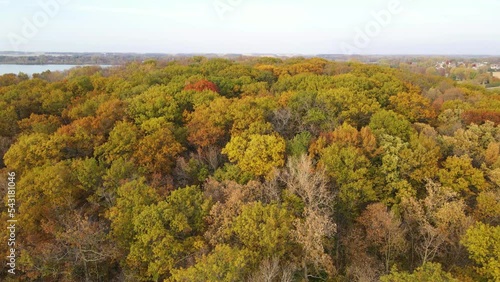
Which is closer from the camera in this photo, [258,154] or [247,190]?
[247,190]

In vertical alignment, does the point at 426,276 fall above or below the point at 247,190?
below

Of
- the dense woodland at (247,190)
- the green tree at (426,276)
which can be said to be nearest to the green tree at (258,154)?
the dense woodland at (247,190)

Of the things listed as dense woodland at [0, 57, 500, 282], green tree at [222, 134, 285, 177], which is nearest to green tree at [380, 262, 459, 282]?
dense woodland at [0, 57, 500, 282]

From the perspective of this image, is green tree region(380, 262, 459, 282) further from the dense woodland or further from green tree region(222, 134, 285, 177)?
green tree region(222, 134, 285, 177)

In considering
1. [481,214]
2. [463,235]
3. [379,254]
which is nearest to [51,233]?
[379,254]

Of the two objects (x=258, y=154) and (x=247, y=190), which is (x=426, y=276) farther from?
(x=258, y=154)

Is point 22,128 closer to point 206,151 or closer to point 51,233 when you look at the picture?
point 51,233

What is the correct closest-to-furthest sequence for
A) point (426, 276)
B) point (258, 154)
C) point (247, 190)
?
point (426, 276) < point (247, 190) < point (258, 154)

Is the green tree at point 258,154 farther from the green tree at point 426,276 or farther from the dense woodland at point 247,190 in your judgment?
the green tree at point 426,276

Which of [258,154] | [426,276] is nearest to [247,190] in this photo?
[258,154]
